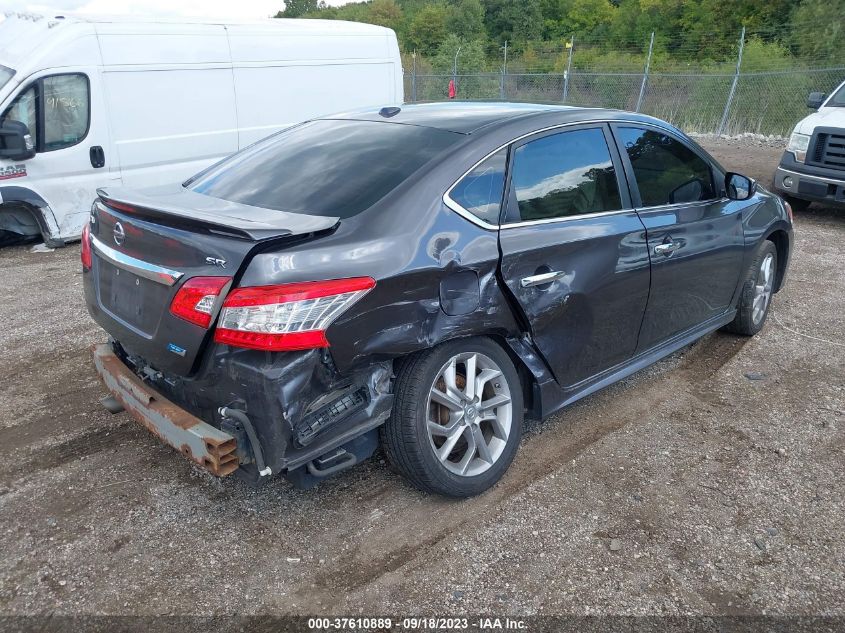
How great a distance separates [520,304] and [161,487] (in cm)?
186

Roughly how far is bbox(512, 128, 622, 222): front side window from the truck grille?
21.3 ft

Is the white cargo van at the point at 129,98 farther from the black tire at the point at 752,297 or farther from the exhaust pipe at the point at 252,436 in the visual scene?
the black tire at the point at 752,297

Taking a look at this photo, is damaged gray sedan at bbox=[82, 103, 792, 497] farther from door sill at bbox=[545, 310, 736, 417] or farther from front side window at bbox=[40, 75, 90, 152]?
front side window at bbox=[40, 75, 90, 152]

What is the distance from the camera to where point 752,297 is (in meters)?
4.88

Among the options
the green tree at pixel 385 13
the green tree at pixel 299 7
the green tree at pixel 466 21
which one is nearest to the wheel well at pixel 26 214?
the green tree at pixel 466 21

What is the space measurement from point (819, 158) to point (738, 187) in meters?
5.44

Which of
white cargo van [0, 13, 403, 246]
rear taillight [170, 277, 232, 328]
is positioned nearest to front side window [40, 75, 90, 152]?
white cargo van [0, 13, 403, 246]

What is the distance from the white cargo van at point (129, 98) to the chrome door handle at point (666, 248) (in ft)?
20.9

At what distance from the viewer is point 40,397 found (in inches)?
Result: 165

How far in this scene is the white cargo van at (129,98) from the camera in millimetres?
7371

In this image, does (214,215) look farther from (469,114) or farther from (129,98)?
(129,98)

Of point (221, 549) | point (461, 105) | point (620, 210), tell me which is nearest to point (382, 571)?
point (221, 549)

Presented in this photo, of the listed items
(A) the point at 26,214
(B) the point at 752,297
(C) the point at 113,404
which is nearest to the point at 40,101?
(A) the point at 26,214

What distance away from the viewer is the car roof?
11.1 ft
